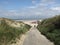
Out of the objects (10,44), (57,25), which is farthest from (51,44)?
(57,25)

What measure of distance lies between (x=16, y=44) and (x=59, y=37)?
261 inches

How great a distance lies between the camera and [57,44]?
24.8m

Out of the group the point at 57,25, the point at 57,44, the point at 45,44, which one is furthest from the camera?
the point at 57,25

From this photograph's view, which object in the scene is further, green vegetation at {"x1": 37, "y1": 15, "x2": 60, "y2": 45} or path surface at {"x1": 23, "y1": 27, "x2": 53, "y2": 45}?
path surface at {"x1": 23, "y1": 27, "x2": 53, "y2": 45}

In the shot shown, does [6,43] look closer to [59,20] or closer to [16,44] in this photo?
[16,44]

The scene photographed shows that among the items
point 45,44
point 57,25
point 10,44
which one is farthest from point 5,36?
point 57,25

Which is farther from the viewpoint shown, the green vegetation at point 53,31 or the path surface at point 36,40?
the path surface at point 36,40

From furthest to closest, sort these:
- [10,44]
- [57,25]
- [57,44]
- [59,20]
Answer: [59,20] < [57,25] < [10,44] < [57,44]

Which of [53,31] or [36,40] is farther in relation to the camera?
[53,31]

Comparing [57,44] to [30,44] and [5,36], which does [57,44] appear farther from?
[5,36]

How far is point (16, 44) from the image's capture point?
3045cm

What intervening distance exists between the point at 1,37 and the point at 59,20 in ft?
44.4

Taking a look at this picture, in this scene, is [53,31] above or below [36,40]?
above

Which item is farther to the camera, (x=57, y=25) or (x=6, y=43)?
(x=57, y=25)
